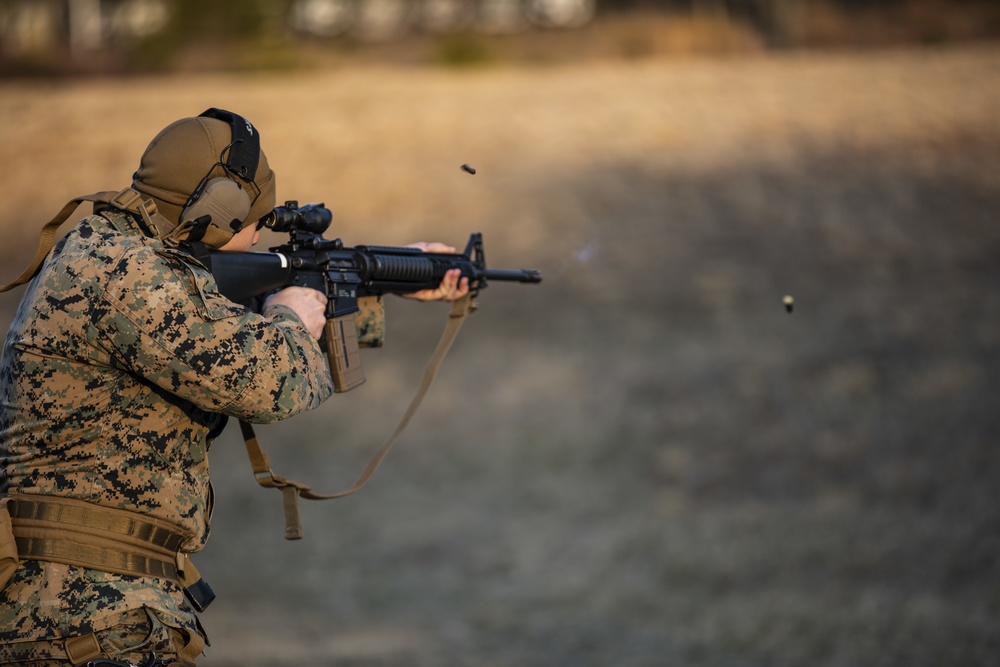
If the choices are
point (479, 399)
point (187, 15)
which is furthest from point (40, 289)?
point (187, 15)

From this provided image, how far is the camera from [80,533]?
317 cm

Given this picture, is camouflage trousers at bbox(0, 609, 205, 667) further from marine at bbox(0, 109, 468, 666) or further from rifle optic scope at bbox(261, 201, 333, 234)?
rifle optic scope at bbox(261, 201, 333, 234)

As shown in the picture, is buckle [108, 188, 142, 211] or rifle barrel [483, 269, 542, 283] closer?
buckle [108, 188, 142, 211]

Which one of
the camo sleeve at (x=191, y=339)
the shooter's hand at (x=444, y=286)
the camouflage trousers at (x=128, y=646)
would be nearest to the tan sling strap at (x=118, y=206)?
the camo sleeve at (x=191, y=339)

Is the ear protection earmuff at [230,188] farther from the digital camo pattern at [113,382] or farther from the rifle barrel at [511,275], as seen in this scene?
the rifle barrel at [511,275]

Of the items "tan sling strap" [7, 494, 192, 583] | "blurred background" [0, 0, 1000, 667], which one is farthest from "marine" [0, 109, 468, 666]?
"blurred background" [0, 0, 1000, 667]

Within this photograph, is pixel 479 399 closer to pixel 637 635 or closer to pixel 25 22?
pixel 637 635

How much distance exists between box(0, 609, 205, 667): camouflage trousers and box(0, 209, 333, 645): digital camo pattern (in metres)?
0.04

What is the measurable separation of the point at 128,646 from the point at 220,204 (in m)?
1.31

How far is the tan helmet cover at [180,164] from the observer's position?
330 cm

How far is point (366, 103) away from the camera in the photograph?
19594mm

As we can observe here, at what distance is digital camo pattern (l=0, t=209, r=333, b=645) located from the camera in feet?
10.1

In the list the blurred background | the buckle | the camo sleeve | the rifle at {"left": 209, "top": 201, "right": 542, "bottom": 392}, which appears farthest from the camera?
the blurred background

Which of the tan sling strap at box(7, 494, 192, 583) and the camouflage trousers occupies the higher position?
the tan sling strap at box(7, 494, 192, 583)
